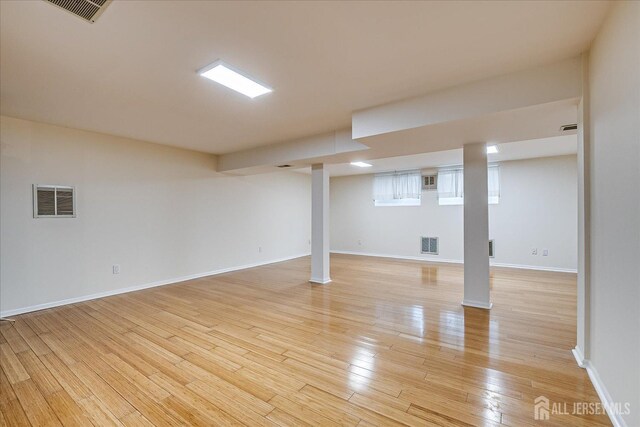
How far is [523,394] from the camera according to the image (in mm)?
1833

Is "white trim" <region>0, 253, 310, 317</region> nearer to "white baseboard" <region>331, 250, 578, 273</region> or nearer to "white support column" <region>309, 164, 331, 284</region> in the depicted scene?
"white support column" <region>309, 164, 331, 284</region>

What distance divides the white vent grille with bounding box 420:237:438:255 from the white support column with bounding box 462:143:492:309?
3483 millimetres

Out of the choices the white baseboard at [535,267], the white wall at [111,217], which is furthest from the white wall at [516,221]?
the white wall at [111,217]

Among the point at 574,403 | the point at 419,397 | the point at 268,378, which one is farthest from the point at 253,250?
the point at 574,403

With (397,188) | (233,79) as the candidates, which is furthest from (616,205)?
(397,188)

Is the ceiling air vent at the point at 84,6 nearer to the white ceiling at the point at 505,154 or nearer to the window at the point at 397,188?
the white ceiling at the point at 505,154

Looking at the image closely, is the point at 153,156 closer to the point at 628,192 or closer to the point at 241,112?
the point at 241,112

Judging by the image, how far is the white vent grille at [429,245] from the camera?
22.8 feet

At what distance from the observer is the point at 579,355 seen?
7.25 feet

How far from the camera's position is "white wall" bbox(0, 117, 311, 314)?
136 inches

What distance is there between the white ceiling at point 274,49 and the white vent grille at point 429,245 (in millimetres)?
5028

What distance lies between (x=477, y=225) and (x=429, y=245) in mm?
3697
